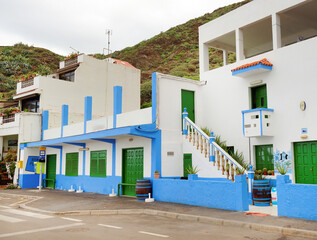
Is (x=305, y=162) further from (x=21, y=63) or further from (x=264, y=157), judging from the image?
(x=21, y=63)

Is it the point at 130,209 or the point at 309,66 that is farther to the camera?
the point at 309,66

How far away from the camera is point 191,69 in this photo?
53.1 metres

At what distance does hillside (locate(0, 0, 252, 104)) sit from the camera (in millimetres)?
50612

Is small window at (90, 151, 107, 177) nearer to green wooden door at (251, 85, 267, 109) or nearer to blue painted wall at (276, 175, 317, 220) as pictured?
green wooden door at (251, 85, 267, 109)

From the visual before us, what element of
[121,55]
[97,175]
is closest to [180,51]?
[121,55]

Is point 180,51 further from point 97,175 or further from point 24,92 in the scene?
point 97,175

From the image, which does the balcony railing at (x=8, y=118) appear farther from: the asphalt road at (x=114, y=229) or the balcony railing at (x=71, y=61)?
the asphalt road at (x=114, y=229)

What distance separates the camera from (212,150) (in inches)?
543

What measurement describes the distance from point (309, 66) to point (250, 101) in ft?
10.2

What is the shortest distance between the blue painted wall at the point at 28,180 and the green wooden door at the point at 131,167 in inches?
369

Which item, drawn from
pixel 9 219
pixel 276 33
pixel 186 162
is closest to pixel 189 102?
pixel 186 162

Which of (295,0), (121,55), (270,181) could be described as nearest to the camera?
(270,181)

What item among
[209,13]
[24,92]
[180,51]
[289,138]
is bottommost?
[289,138]

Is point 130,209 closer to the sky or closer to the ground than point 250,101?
closer to the ground
